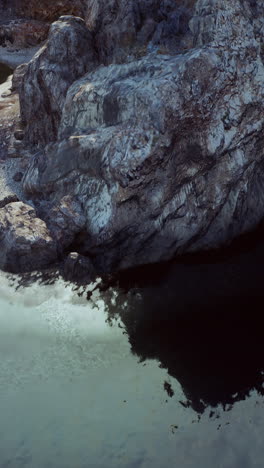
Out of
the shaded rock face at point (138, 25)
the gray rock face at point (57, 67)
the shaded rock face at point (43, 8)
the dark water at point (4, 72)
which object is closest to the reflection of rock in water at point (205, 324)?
the shaded rock face at point (138, 25)

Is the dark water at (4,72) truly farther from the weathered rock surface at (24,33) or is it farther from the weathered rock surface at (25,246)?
the weathered rock surface at (25,246)

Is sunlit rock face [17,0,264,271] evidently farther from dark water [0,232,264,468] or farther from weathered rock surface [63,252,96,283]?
dark water [0,232,264,468]

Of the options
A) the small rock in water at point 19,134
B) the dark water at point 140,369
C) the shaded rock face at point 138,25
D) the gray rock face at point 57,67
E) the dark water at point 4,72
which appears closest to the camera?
the dark water at point 140,369

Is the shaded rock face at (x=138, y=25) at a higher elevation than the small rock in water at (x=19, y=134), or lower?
higher

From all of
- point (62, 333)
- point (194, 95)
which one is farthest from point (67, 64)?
point (62, 333)

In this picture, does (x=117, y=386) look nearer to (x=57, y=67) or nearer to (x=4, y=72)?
(x=57, y=67)

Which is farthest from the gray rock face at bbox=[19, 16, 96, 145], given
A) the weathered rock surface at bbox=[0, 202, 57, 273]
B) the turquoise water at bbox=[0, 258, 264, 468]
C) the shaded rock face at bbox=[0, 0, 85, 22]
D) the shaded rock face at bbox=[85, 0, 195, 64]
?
the shaded rock face at bbox=[0, 0, 85, 22]
